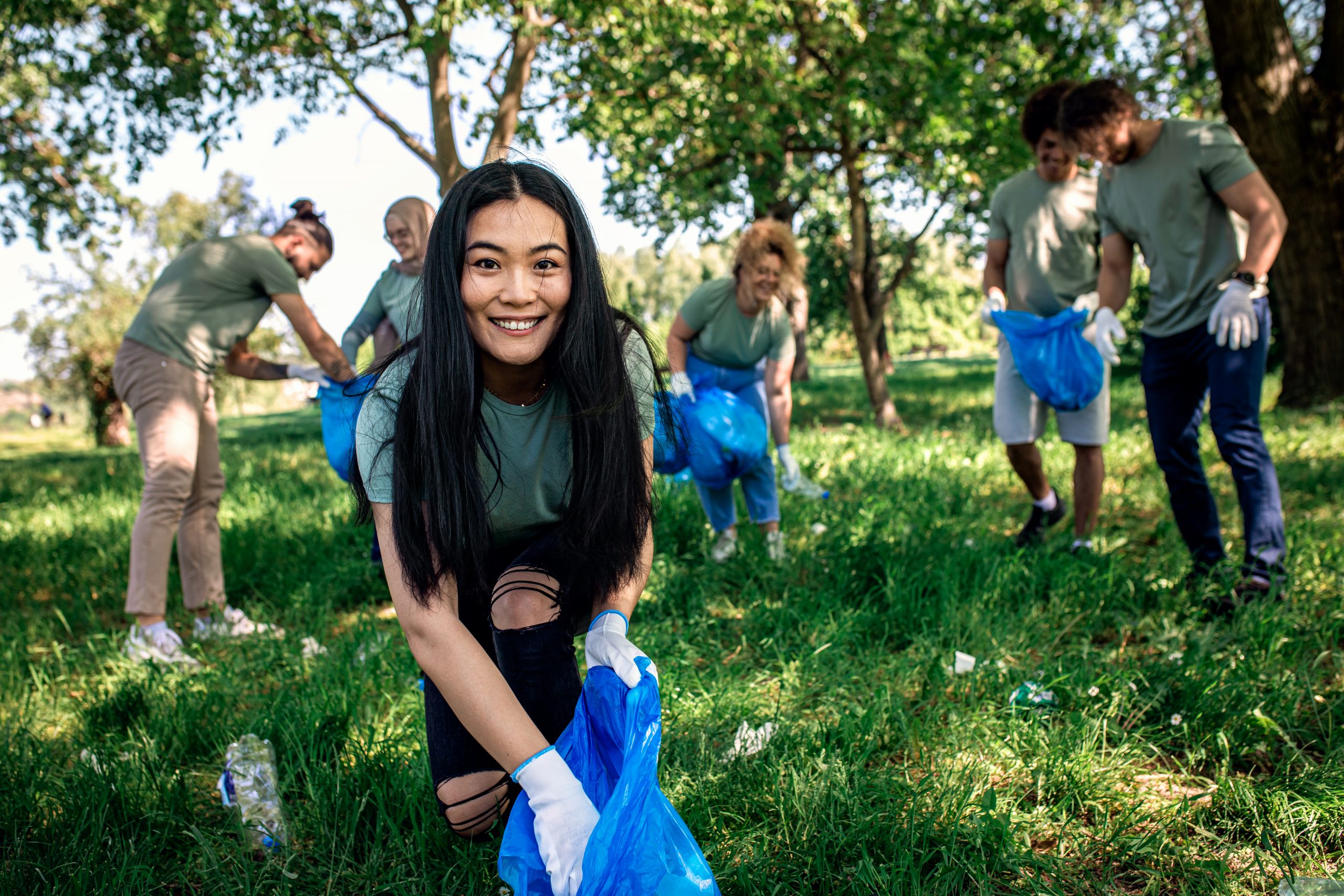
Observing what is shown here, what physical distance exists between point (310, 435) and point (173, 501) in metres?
11.0

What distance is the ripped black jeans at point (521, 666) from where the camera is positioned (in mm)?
1742

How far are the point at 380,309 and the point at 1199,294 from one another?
136 inches

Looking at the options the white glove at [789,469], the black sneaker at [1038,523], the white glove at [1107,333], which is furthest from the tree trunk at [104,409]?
the white glove at [1107,333]

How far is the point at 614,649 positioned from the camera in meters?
1.59

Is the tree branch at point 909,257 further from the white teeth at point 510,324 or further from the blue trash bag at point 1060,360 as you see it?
the white teeth at point 510,324

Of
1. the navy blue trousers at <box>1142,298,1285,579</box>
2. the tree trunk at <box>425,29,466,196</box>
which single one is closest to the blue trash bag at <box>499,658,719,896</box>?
the navy blue trousers at <box>1142,298,1285,579</box>

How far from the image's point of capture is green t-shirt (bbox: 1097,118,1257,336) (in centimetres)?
309

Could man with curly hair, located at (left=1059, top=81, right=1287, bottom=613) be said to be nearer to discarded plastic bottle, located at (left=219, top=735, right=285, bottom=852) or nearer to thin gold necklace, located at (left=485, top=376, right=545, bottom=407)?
thin gold necklace, located at (left=485, top=376, right=545, bottom=407)

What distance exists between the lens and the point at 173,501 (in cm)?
346

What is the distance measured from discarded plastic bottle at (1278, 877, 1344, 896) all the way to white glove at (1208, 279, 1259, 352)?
191 centimetres

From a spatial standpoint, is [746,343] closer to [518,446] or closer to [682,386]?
[682,386]

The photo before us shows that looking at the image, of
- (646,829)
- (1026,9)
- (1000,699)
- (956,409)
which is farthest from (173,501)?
(956,409)

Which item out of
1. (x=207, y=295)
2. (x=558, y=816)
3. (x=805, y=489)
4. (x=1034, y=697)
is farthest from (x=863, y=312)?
(x=558, y=816)

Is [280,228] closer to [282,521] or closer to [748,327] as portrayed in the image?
[282,521]
